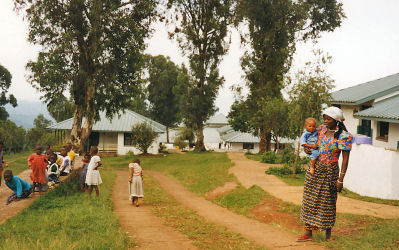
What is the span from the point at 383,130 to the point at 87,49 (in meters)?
19.4

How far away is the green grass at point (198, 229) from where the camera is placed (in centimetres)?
648

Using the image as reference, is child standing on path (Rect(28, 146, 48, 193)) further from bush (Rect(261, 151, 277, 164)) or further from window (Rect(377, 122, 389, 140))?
window (Rect(377, 122, 389, 140))

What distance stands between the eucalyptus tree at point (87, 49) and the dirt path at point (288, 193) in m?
11.4

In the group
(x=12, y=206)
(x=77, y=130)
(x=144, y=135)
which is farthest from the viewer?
(x=144, y=135)

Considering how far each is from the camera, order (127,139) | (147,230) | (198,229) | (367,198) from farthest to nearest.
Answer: (127,139)
(367,198)
(198,229)
(147,230)

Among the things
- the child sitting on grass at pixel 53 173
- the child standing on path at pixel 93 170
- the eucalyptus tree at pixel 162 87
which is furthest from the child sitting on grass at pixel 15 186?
the eucalyptus tree at pixel 162 87

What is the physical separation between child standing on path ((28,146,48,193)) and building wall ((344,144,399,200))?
11149 mm

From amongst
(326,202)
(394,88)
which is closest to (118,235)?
(326,202)

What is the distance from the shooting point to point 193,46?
3494cm

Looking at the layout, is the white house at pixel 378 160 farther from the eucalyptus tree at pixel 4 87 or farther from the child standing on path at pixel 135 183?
the eucalyptus tree at pixel 4 87

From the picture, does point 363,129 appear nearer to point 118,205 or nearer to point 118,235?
point 118,205

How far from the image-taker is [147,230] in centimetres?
745

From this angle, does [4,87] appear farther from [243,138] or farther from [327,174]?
[327,174]

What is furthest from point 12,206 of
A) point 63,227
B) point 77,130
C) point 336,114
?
point 77,130
